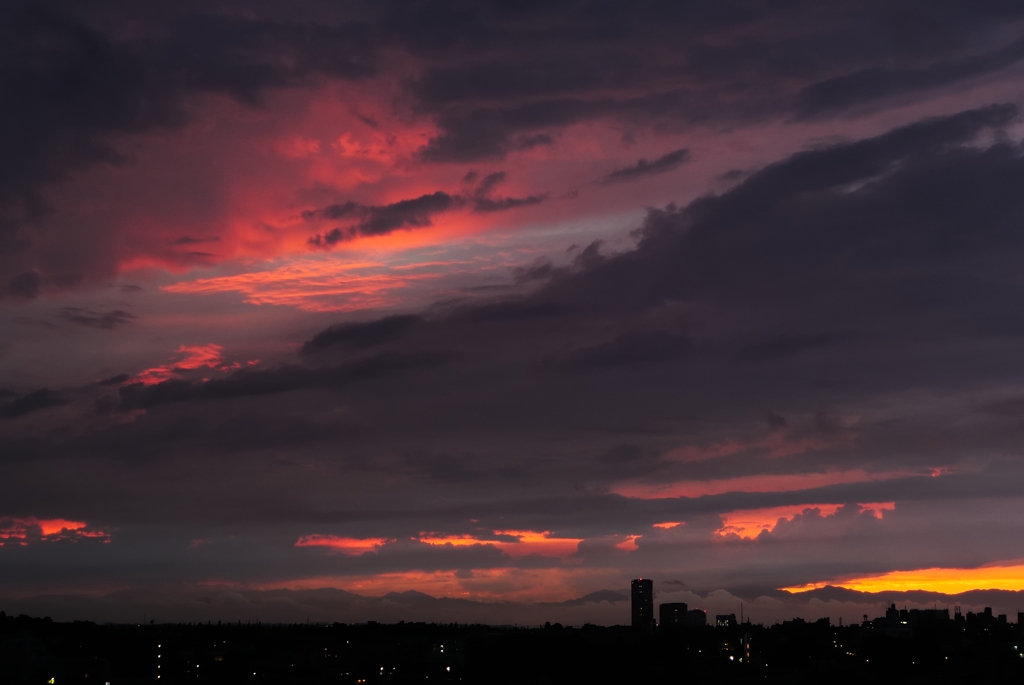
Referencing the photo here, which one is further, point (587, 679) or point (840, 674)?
point (587, 679)

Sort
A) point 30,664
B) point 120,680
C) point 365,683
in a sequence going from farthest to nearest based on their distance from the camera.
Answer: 1. point 365,683
2. point 120,680
3. point 30,664

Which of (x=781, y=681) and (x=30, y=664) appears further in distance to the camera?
(x=781, y=681)

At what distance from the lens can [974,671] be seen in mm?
192750

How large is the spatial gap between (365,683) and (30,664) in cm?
5333

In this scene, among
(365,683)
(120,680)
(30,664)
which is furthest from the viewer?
(365,683)

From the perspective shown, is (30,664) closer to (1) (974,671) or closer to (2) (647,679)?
(2) (647,679)

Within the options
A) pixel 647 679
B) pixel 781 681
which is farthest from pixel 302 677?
pixel 781 681

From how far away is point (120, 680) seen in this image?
17725cm

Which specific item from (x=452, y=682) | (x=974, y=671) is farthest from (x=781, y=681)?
(x=452, y=682)

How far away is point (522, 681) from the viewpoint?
19488 cm

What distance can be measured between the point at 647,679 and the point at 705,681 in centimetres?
1207

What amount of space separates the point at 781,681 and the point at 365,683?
68607 millimetres

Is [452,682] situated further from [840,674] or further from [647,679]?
[840,674]

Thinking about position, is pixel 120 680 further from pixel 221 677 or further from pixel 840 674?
pixel 840 674
